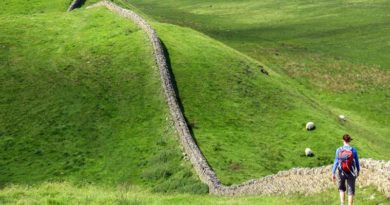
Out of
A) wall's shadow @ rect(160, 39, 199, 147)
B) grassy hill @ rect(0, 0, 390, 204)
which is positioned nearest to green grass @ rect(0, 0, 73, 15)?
grassy hill @ rect(0, 0, 390, 204)

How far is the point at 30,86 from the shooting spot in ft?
221

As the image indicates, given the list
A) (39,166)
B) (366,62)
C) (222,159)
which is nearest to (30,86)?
(39,166)

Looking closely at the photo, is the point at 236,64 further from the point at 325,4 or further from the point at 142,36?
the point at 325,4

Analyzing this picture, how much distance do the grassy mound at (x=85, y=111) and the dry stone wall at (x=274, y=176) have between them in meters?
1.12

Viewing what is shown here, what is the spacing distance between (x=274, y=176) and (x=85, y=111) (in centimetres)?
3130

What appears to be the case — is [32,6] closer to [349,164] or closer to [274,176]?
[274,176]

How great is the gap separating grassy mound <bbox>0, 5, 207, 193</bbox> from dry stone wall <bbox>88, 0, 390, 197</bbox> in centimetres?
112

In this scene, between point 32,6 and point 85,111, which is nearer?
point 85,111

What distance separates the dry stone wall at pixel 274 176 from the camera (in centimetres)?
2652

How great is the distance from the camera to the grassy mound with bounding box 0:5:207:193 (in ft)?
167

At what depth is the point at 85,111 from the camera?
62.1 metres

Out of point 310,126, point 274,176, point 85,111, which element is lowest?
point 310,126

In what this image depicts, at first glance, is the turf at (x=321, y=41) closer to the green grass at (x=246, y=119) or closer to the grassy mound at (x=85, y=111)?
the green grass at (x=246, y=119)

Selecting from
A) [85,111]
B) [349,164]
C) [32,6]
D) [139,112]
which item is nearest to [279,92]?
[139,112]
